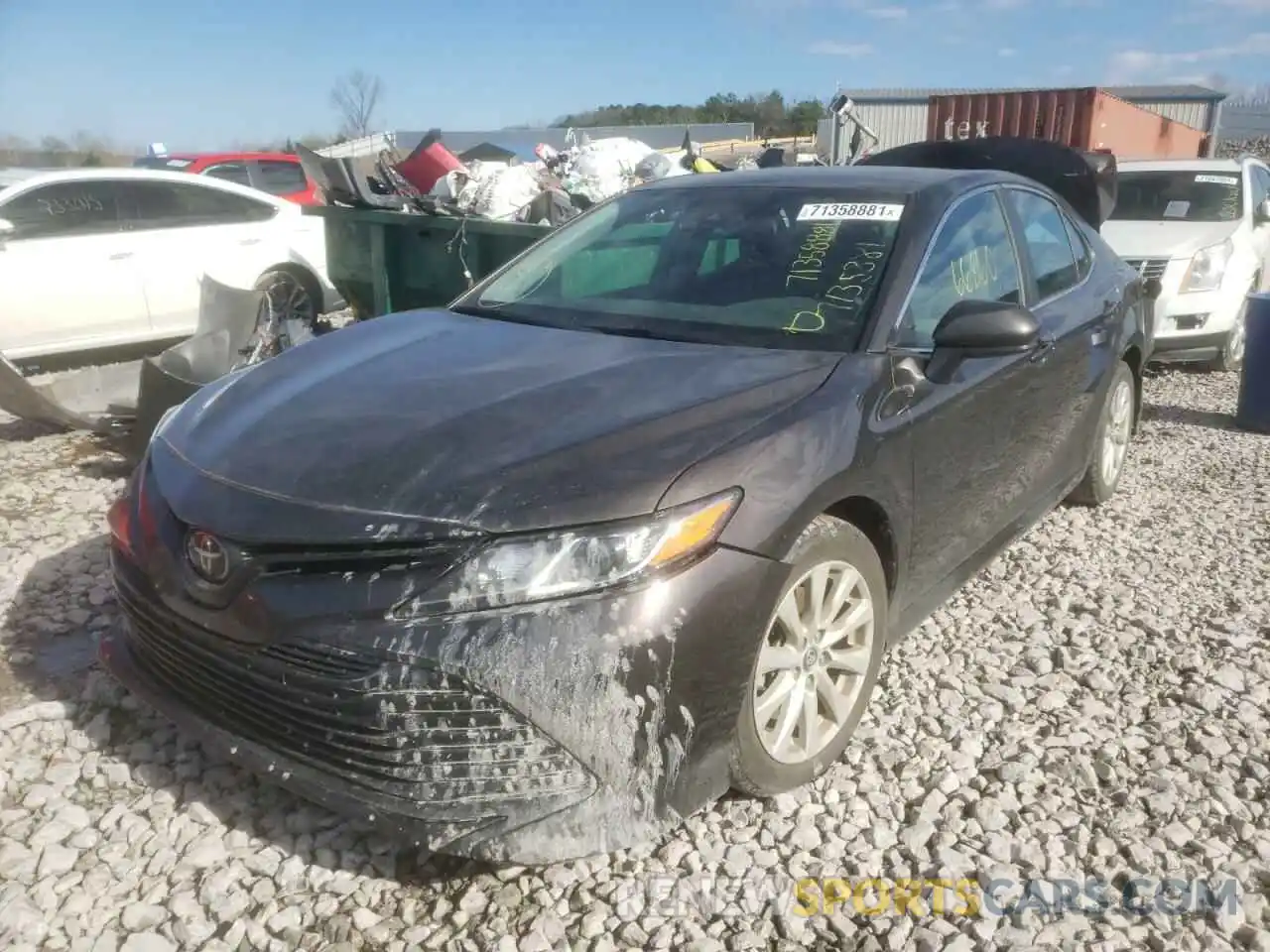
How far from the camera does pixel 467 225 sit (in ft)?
19.7

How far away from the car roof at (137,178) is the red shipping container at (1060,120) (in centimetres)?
1042

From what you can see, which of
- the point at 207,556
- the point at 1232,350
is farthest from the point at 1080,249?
the point at 1232,350

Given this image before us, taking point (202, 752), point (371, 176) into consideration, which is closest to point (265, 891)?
point (202, 752)

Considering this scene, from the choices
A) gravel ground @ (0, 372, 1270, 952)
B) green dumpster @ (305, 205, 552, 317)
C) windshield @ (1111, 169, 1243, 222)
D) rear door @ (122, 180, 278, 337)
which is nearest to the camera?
gravel ground @ (0, 372, 1270, 952)

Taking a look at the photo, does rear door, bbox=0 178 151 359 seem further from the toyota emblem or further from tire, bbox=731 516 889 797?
tire, bbox=731 516 889 797

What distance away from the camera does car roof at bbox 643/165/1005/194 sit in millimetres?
3531

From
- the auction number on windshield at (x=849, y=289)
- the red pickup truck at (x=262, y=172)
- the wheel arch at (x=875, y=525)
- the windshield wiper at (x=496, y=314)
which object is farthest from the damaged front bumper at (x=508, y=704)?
the red pickup truck at (x=262, y=172)

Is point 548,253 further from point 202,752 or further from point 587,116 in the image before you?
point 587,116

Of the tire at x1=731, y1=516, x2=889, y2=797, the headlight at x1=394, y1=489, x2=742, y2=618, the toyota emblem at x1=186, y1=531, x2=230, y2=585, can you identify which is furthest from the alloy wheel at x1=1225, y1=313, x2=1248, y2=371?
the toyota emblem at x1=186, y1=531, x2=230, y2=585

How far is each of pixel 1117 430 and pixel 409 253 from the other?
13.9 ft

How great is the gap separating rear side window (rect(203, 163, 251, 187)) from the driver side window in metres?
11.7

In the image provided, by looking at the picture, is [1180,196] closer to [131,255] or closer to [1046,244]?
[1046,244]

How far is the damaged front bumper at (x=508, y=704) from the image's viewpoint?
2.10 metres

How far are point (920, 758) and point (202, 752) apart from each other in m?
2.08
